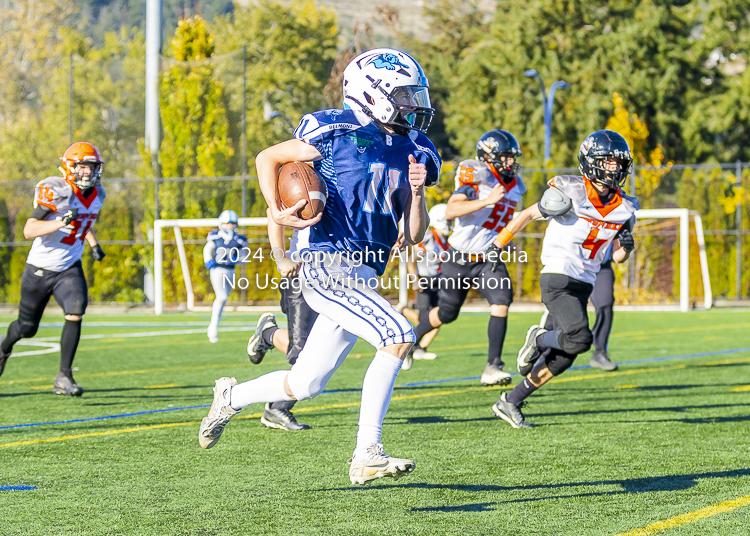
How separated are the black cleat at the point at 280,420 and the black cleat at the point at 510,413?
49.5 inches

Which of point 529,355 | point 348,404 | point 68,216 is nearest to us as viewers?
point 529,355

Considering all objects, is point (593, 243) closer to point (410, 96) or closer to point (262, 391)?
point (410, 96)

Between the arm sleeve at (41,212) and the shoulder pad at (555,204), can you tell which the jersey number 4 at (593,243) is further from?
the arm sleeve at (41,212)

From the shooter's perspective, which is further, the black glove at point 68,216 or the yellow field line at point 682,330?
the yellow field line at point 682,330

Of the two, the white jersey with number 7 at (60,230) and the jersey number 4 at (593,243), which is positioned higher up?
the jersey number 4 at (593,243)

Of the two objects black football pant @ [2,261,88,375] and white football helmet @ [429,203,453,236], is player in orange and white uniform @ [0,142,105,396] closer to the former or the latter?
black football pant @ [2,261,88,375]

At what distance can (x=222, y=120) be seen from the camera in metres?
25.5

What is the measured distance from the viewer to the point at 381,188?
4.67 meters

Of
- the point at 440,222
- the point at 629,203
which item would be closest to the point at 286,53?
the point at 440,222

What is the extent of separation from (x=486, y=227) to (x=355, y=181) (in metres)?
4.74

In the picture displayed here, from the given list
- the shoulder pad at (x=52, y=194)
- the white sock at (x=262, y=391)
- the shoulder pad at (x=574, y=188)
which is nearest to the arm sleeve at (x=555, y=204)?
the shoulder pad at (x=574, y=188)

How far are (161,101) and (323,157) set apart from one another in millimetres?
21093

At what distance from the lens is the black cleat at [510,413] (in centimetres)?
653

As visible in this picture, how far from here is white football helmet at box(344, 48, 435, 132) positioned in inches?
183
